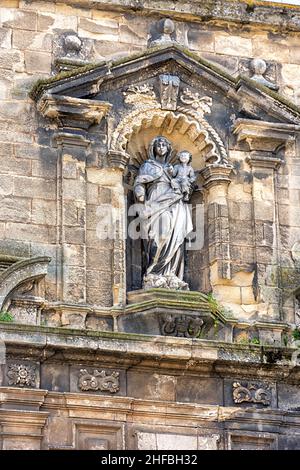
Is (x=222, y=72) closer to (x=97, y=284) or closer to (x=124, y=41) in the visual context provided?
(x=124, y=41)

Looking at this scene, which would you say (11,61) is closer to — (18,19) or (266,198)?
(18,19)

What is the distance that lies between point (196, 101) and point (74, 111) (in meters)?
1.38

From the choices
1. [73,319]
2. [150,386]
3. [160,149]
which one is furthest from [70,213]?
[150,386]

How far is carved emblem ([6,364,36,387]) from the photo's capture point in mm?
17859

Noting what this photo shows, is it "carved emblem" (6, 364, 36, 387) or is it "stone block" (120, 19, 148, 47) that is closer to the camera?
"carved emblem" (6, 364, 36, 387)

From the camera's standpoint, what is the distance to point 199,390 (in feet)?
60.6

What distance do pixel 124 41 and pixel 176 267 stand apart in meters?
2.47

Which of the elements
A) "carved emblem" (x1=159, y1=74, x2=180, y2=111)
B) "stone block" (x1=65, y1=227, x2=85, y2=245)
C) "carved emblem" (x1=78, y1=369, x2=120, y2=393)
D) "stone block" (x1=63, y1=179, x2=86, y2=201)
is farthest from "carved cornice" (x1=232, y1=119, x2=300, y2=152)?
"carved emblem" (x1=78, y1=369, x2=120, y2=393)

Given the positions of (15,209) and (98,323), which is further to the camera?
(15,209)

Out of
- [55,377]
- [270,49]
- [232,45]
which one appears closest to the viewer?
[55,377]

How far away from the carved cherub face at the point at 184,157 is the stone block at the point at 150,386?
236cm

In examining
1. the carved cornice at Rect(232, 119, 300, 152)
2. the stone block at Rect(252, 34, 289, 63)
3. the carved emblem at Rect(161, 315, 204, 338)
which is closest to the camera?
the carved emblem at Rect(161, 315, 204, 338)

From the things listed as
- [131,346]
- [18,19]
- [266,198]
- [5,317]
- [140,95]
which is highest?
[18,19]

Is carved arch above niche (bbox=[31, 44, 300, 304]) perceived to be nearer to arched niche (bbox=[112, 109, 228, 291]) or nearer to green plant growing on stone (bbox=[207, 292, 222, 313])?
arched niche (bbox=[112, 109, 228, 291])
